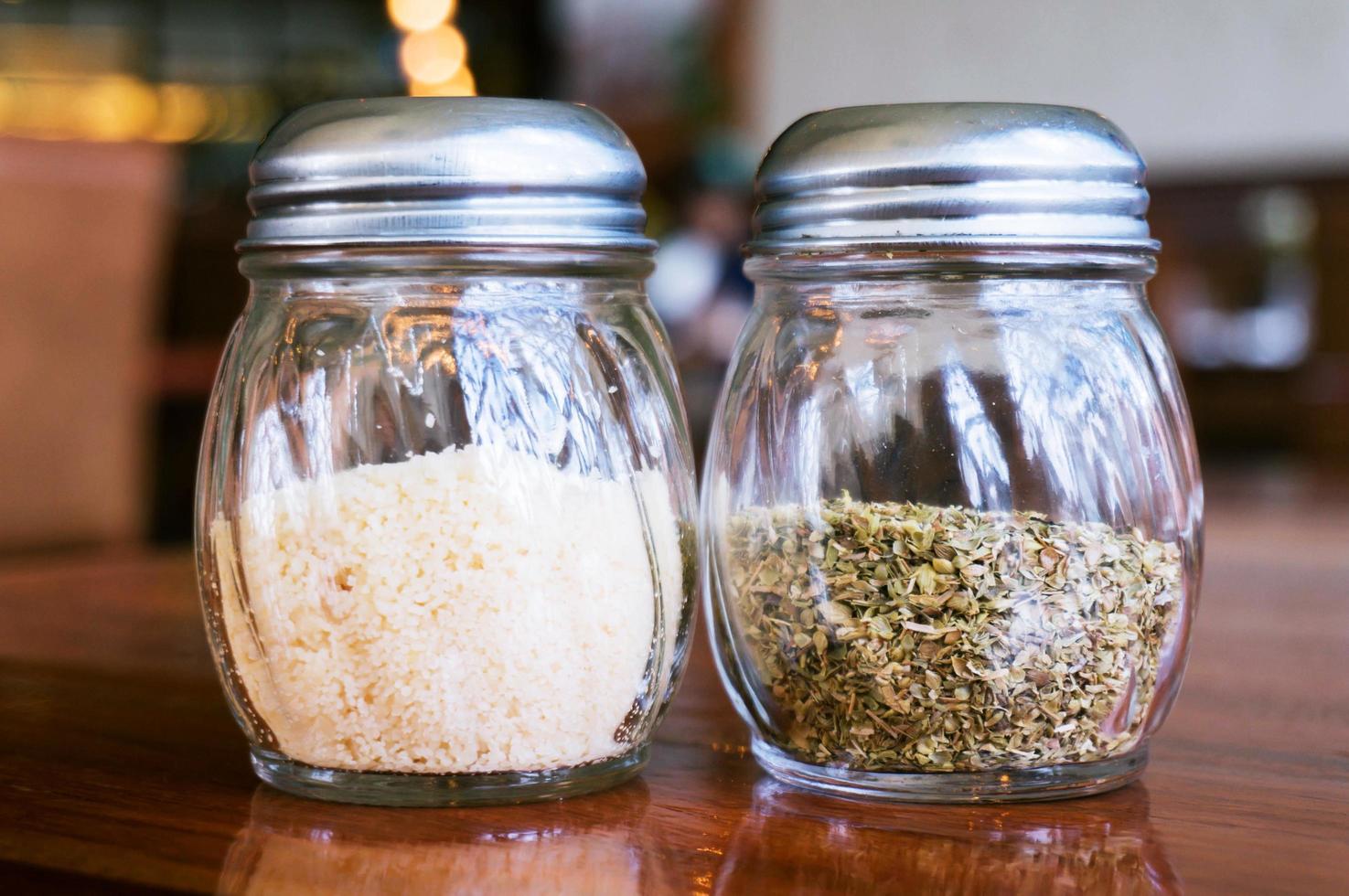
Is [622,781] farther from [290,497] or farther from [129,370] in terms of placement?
[129,370]

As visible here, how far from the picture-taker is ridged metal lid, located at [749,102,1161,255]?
0.45 m

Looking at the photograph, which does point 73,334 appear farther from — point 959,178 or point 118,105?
point 118,105

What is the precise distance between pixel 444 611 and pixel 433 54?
18.5ft

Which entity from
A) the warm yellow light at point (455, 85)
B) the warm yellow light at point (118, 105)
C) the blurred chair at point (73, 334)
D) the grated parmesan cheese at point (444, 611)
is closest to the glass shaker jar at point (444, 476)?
the grated parmesan cheese at point (444, 611)

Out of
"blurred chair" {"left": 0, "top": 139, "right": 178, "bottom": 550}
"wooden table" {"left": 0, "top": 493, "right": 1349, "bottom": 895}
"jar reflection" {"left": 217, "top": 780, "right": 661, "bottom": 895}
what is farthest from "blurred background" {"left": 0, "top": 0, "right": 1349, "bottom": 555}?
"jar reflection" {"left": 217, "top": 780, "right": 661, "bottom": 895}

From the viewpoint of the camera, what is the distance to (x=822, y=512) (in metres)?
0.47

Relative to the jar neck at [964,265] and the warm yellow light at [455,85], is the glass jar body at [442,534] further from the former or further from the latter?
the warm yellow light at [455,85]

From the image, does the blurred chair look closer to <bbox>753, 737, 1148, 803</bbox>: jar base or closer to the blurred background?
the blurred background

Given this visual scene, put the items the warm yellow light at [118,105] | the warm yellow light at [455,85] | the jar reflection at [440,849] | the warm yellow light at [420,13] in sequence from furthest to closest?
the warm yellow light at [118,105]
the warm yellow light at [420,13]
the warm yellow light at [455,85]
the jar reflection at [440,849]

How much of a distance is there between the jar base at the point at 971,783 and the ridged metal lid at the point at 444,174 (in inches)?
7.3

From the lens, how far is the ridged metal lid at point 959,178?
1.47 ft

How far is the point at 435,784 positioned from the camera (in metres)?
0.45

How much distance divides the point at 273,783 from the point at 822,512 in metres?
0.20

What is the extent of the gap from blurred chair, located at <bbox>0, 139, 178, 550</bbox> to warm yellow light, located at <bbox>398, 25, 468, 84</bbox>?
3753mm
